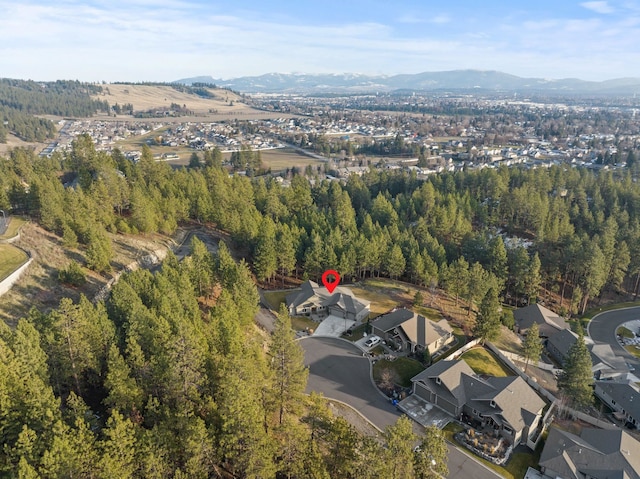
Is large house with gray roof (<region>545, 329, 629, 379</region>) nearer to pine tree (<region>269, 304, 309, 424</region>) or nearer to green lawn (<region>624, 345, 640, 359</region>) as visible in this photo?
green lawn (<region>624, 345, 640, 359</region>)

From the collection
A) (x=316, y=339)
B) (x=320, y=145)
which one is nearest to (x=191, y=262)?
(x=316, y=339)

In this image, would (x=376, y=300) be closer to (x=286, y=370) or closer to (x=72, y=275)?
(x=286, y=370)

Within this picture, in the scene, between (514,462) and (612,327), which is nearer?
(514,462)

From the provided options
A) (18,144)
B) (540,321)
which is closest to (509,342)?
(540,321)

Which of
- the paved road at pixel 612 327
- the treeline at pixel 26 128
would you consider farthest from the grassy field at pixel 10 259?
the treeline at pixel 26 128

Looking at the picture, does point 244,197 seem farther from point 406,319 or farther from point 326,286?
point 406,319

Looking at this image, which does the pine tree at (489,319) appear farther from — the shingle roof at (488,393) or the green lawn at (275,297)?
the green lawn at (275,297)
